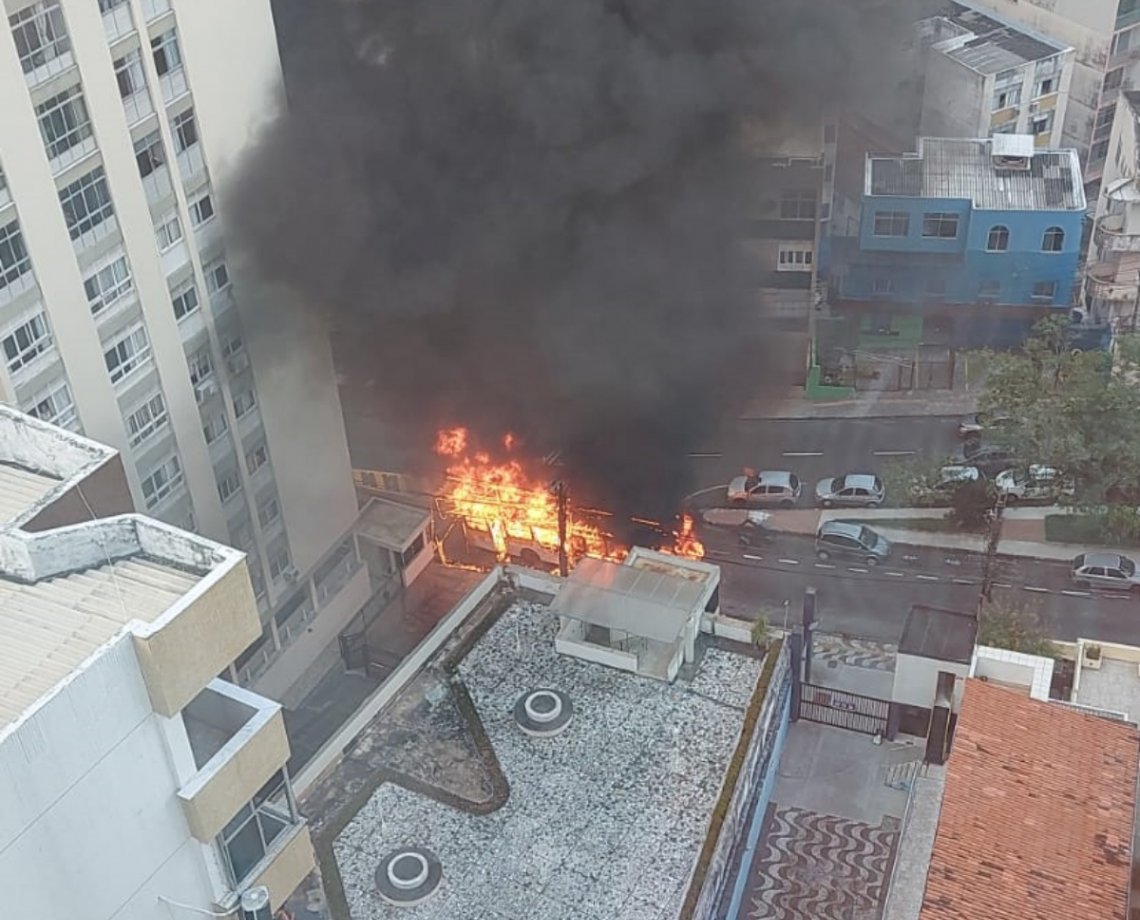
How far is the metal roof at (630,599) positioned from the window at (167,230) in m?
8.34

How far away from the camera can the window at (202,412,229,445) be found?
20.4 meters

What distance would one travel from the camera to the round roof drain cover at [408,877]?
16016 mm

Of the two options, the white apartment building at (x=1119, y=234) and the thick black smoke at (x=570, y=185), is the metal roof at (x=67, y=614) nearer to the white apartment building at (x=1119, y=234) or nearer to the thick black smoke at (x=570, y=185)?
the thick black smoke at (x=570, y=185)

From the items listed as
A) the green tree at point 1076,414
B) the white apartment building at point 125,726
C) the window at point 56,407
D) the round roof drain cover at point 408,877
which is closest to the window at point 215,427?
the window at point 56,407

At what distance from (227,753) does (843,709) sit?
1318 cm

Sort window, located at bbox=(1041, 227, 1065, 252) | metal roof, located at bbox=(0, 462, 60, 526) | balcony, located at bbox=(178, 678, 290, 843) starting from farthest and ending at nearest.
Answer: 1. window, located at bbox=(1041, 227, 1065, 252)
2. metal roof, located at bbox=(0, 462, 60, 526)
3. balcony, located at bbox=(178, 678, 290, 843)

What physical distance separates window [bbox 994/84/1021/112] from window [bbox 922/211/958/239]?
4803mm

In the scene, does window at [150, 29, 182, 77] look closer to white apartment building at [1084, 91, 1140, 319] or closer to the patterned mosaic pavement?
Answer: the patterned mosaic pavement

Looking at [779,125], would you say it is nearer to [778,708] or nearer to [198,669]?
[778,708]

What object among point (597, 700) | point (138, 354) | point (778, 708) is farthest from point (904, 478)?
point (138, 354)

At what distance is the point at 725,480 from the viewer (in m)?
28.6

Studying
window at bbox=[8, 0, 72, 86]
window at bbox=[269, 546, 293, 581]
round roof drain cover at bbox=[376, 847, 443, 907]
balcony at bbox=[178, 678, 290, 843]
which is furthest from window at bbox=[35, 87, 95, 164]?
round roof drain cover at bbox=[376, 847, 443, 907]

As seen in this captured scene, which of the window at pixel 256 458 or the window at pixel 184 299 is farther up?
the window at pixel 184 299

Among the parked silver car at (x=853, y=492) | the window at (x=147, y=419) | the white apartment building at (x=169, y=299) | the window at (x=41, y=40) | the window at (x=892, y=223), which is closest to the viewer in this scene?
the window at (x=41, y=40)
